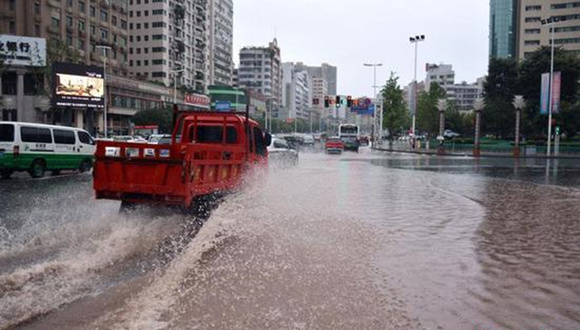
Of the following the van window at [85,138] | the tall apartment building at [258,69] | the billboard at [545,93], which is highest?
Result: the tall apartment building at [258,69]

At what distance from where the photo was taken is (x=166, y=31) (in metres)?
93.4

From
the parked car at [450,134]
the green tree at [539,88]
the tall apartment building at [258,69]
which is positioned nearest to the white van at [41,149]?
the green tree at [539,88]

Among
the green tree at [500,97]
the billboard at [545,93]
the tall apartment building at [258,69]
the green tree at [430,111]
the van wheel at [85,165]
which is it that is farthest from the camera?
the tall apartment building at [258,69]

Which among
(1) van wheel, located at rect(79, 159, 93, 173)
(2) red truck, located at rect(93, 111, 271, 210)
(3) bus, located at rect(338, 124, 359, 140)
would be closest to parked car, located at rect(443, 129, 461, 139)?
(3) bus, located at rect(338, 124, 359, 140)

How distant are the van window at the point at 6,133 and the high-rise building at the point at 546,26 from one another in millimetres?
102474

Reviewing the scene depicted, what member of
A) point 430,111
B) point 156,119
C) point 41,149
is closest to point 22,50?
point 156,119

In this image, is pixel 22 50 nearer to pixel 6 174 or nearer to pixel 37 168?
pixel 6 174

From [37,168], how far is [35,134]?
120 centimetres

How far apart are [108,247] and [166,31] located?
299 feet

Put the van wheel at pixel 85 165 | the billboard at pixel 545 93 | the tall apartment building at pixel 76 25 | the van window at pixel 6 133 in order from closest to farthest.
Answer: the van window at pixel 6 133, the van wheel at pixel 85 165, the billboard at pixel 545 93, the tall apartment building at pixel 76 25

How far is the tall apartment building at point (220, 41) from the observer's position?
397 ft

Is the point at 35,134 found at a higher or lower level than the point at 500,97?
lower

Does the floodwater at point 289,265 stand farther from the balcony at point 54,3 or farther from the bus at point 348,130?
the balcony at point 54,3

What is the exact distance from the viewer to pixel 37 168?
18984 millimetres
